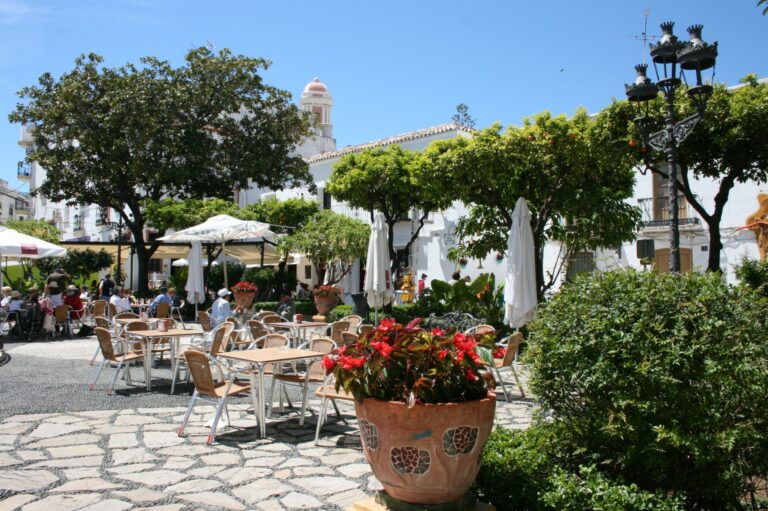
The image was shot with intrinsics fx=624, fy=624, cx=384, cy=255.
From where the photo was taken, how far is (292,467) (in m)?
4.82

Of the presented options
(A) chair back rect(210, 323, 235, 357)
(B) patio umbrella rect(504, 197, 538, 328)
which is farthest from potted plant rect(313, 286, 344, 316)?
(A) chair back rect(210, 323, 235, 357)

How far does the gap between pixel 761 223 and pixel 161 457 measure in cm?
1897

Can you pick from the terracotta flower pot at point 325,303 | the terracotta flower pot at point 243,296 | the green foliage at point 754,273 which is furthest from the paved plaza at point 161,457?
the green foliage at point 754,273

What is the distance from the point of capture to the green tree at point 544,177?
11500 mm

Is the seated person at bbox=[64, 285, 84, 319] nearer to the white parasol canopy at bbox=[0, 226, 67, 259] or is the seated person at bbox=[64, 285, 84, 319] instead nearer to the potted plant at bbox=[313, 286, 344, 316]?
the white parasol canopy at bbox=[0, 226, 67, 259]

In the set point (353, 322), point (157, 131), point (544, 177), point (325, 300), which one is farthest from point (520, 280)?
point (157, 131)

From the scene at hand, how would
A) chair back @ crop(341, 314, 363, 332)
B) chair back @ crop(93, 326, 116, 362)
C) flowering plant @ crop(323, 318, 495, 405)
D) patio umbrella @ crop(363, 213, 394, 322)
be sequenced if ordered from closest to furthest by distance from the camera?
flowering plant @ crop(323, 318, 495, 405) < chair back @ crop(93, 326, 116, 362) < chair back @ crop(341, 314, 363, 332) < patio umbrella @ crop(363, 213, 394, 322)

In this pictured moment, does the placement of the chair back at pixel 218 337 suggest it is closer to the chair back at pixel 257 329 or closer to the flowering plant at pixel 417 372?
the chair back at pixel 257 329

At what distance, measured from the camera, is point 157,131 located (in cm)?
2088

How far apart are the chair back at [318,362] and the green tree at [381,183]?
10.5 m

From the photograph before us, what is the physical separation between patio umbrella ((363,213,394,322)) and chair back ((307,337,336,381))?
16.6ft

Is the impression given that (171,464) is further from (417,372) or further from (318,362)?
(417,372)

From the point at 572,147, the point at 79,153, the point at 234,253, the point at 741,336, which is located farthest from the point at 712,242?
the point at 79,153

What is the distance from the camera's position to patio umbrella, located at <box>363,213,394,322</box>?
1188 cm
